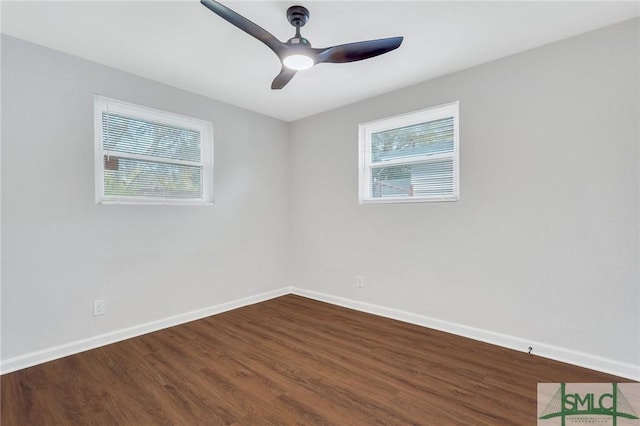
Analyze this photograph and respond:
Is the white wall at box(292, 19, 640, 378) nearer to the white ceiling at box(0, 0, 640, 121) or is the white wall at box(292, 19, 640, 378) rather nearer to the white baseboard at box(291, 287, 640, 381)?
the white baseboard at box(291, 287, 640, 381)

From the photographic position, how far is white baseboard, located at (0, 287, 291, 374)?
7.10 ft

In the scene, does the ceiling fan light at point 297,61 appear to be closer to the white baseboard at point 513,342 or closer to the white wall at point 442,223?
the white wall at point 442,223

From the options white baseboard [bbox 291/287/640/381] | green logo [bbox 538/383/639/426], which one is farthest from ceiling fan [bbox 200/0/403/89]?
white baseboard [bbox 291/287/640/381]

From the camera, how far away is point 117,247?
2676mm

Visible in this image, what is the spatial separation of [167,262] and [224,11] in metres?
2.37

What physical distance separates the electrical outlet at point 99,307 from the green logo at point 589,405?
324 centimetres

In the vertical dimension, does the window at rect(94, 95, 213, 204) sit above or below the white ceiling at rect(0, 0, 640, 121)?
below

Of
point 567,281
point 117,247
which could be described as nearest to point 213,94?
point 117,247

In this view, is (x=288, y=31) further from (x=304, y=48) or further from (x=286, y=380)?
(x=286, y=380)

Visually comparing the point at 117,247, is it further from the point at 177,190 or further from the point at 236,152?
the point at 236,152

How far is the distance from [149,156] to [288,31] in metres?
1.80

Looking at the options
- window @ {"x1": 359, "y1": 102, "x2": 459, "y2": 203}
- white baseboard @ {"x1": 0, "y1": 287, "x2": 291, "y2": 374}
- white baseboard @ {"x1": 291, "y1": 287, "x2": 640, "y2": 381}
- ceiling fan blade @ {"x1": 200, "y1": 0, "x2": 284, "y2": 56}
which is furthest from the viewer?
window @ {"x1": 359, "y1": 102, "x2": 459, "y2": 203}

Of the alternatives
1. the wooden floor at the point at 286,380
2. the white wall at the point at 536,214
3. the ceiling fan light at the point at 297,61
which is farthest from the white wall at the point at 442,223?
→ the ceiling fan light at the point at 297,61

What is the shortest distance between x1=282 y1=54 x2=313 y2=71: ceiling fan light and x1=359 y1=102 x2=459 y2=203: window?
5.08 ft
